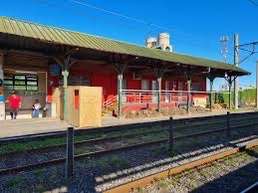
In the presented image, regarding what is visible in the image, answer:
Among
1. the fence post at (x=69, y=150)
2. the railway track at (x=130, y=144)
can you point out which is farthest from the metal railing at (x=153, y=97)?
the fence post at (x=69, y=150)

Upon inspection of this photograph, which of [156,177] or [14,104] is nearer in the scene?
[156,177]

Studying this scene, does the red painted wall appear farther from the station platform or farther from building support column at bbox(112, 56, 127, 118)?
the station platform

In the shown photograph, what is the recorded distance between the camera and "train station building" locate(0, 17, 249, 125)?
18438mm

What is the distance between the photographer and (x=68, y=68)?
19.5 metres

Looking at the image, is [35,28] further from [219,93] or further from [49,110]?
[219,93]

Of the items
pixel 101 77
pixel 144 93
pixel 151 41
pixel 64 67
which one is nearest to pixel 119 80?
pixel 101 77

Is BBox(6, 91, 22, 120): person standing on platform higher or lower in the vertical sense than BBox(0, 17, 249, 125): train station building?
lower

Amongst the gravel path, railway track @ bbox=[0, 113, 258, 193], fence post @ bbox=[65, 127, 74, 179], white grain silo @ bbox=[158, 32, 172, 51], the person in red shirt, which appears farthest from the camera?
white grain silo @ bbox=[158, 32, 172, 51]

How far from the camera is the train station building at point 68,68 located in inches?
726

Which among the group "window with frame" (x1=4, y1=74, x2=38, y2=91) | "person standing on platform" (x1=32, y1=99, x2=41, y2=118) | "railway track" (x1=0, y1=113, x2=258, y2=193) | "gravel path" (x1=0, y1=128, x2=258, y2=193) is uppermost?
"window with frame" (x1=4, y1=74, x2=38, y2=91)

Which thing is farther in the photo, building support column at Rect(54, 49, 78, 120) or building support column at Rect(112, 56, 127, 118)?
building support column at Rect(112, 56, 127, 118)

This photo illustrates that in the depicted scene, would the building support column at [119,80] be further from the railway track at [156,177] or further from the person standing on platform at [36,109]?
the railway track at [156,177]

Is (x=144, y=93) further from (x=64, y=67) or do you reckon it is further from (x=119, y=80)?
(x=64, y=67)

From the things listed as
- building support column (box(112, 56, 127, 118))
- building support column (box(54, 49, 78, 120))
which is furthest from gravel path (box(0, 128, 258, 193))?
building support column (box(112, 56, 127, 118))
